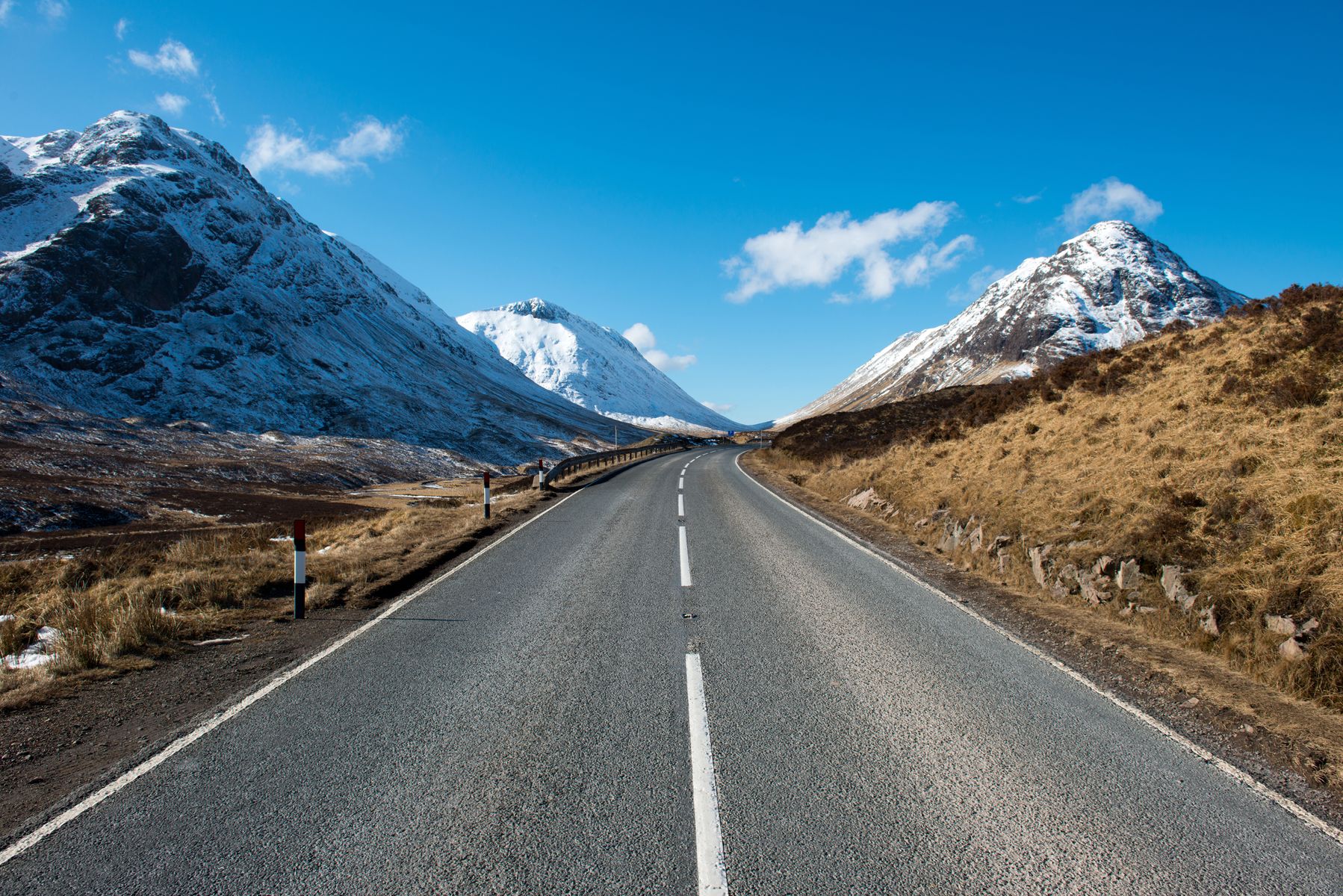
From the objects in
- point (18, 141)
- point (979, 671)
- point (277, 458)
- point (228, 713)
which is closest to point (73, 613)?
point (228, 713)

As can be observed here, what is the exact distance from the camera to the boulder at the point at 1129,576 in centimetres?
723

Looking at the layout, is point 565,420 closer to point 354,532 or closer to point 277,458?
point 277,458

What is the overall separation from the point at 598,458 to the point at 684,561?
2748 cm

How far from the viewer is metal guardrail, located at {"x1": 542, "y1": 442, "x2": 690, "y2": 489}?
1016 inches

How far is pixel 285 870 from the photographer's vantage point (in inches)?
117

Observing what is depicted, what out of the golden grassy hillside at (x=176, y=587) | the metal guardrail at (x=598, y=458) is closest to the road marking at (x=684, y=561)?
the golden grassy hillside at (x=176, y=587)

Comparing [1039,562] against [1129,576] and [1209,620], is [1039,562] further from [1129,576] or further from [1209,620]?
[1209,620]

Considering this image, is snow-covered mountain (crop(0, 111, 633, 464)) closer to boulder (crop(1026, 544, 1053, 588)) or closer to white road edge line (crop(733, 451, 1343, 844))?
boulder (crop(1026, 544, 1053, 588))

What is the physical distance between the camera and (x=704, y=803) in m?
3.44

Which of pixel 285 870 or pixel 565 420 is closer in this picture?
pixel 285 870

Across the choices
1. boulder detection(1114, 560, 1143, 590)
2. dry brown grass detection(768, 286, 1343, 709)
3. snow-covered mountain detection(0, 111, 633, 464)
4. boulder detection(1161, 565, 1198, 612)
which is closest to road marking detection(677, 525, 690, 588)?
dry brown grass detection(768, 286, 1343, 709)

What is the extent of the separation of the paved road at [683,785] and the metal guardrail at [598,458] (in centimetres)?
1762

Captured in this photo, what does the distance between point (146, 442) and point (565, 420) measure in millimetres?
80063

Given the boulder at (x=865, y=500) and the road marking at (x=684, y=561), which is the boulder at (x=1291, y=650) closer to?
the road marking at (x=684, y=561)
